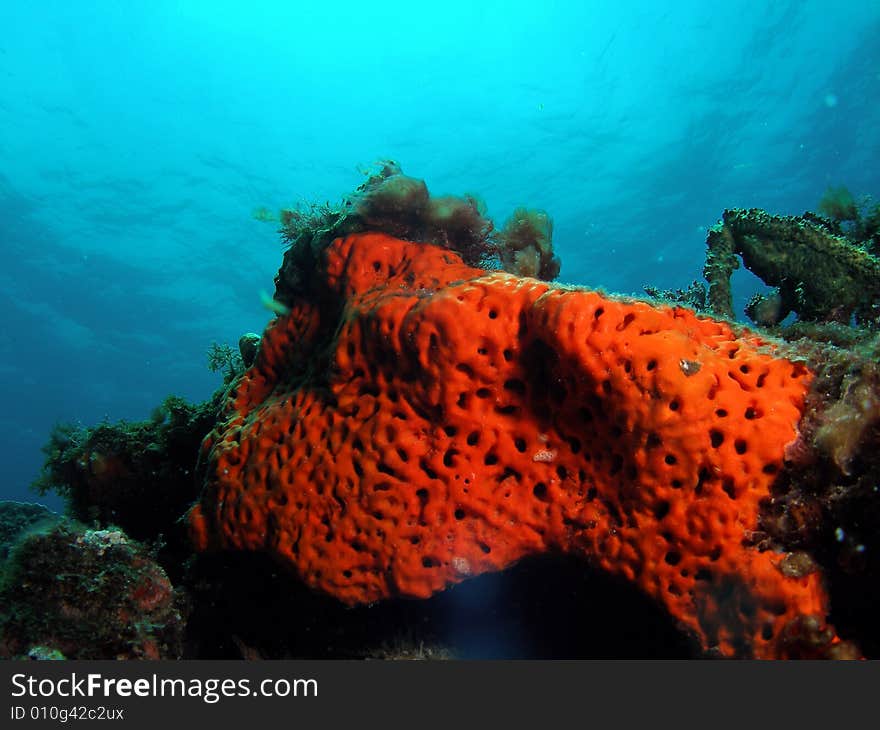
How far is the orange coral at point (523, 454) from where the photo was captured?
2.61m

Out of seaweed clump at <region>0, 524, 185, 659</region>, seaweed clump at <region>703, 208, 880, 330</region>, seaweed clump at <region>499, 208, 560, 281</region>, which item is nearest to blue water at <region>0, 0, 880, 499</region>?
seaweed clump at <region>703, 208, 880, 330</region>

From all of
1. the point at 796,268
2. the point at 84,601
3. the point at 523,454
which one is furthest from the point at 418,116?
the point at 84,601

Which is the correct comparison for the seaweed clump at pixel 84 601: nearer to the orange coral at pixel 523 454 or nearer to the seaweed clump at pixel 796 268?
the orange coral at pixel 523 454

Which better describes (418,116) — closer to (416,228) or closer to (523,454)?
(416,228)

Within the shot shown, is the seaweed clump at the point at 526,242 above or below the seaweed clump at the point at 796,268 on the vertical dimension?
above

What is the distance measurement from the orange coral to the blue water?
2962cm

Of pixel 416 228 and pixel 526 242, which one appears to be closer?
pixel 416 228

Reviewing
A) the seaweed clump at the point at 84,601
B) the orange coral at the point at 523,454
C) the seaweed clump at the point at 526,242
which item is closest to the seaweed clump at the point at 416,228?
the seaweed clump at the point at 526,242

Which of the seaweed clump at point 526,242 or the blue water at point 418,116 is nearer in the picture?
the seaweed clump at point 526,242

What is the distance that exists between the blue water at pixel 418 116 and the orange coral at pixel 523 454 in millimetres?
29623

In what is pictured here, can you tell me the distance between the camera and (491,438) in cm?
320

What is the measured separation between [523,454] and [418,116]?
3225cm

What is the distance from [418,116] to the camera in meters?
31.1

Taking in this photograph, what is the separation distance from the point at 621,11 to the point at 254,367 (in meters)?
29.9
